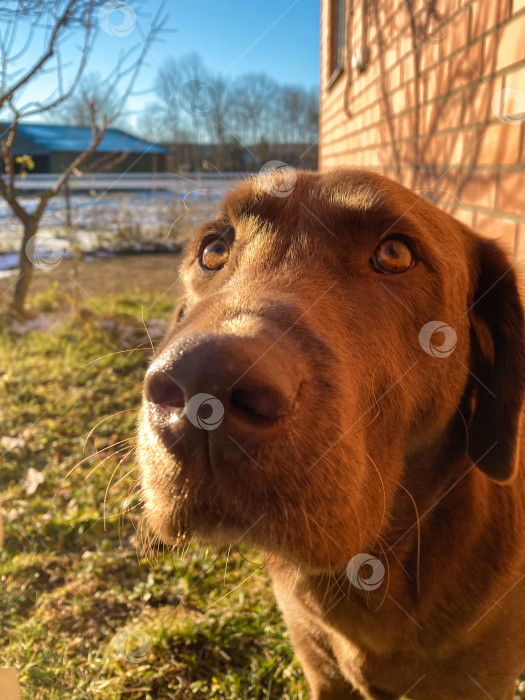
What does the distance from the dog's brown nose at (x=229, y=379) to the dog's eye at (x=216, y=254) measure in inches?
36.8

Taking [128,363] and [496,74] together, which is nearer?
[496,74]

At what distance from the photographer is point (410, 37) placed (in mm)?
3691

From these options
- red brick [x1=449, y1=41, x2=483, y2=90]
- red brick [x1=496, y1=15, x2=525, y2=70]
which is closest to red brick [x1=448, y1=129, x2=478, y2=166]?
red brick [x1=449, y1=41, x2=483, y2=90]

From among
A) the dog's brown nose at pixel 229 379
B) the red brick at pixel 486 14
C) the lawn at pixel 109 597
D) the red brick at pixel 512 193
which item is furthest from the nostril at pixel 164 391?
the red brick at pixel 486 14

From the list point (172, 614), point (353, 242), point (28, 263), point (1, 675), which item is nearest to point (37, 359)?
point (28, 263)

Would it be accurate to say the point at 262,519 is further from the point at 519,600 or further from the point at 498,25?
the point at 498,25

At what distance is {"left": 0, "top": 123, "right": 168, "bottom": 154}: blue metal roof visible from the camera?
25.4 feet

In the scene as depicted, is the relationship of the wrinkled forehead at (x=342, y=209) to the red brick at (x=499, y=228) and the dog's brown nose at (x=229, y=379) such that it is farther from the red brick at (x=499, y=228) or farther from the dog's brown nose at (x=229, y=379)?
the dog's brown nose at (x=229, y=379)

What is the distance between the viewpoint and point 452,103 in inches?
119

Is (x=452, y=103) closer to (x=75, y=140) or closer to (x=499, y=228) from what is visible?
(x=499, y=228)

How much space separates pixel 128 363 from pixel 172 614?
12.2 ft

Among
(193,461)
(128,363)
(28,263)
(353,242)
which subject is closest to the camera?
(193,461)

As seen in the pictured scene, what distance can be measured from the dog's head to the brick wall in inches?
25.0

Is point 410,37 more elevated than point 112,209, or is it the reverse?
point 410,37
